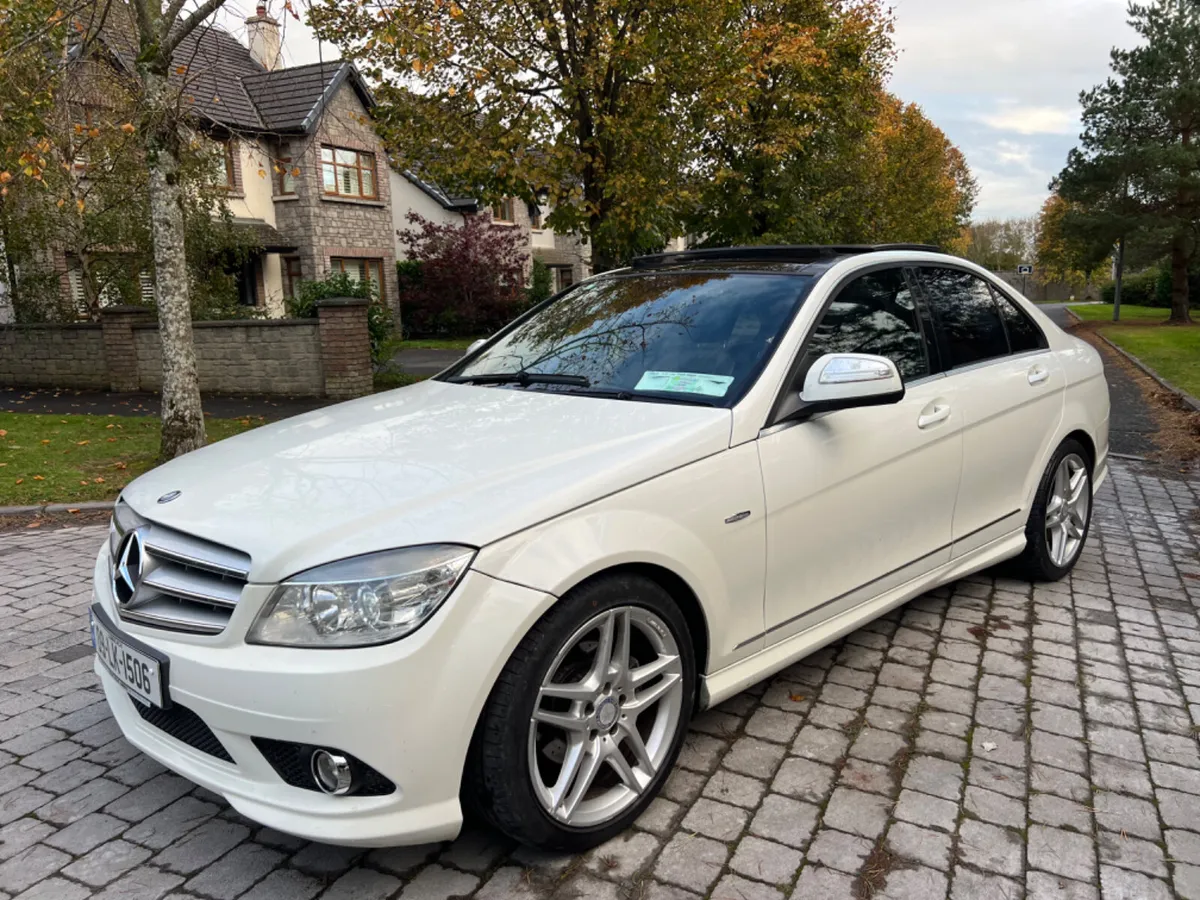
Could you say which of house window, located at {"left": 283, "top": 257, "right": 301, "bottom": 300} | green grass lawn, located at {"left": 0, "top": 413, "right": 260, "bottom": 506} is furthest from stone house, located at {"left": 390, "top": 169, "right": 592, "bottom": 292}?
green grass lawn, located at {"left": 0, "top": 413, "right": 260, "bottom": 506}

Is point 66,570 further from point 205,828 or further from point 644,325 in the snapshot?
point 644,325

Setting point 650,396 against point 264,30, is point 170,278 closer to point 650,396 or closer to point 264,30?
point 264,30

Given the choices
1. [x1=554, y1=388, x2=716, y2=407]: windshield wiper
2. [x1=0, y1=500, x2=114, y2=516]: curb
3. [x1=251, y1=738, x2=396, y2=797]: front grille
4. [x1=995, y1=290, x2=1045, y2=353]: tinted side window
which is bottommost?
[x1=0, y1=500, x2=114, y2=516]: curb

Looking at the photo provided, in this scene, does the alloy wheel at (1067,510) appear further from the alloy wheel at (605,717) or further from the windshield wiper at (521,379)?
the alloy wheel at (605,717)

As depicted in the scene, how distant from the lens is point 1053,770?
10.1 ft

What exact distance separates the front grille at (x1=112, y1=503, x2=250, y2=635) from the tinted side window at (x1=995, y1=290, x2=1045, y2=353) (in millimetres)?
3720

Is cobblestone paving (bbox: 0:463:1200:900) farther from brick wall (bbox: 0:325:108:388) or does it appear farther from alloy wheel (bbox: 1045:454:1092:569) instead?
brick wall (bbox: 0:325:108:388)

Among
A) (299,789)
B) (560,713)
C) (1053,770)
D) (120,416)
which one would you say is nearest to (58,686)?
(299,789)

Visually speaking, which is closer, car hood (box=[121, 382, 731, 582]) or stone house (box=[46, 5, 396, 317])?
car hood (box=[121, 382, 731, 582])

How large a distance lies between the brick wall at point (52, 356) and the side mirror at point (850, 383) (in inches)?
582

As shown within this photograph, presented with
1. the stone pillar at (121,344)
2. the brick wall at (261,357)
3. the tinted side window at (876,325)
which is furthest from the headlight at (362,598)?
the stone pillar at (121,344)

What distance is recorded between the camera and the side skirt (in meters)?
3.01

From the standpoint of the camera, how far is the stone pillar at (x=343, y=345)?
43.7 feet

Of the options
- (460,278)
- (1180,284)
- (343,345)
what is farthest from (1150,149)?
(343,345)
